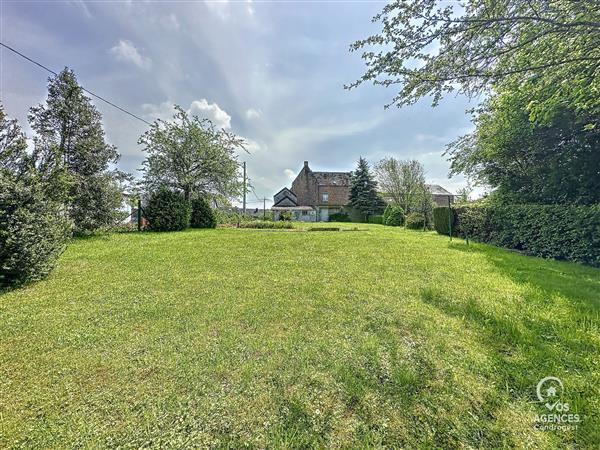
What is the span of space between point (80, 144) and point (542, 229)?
17464 mm

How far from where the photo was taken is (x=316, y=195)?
36500 millimetres

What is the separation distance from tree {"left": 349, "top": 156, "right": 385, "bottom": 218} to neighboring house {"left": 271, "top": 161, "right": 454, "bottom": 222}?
481cm

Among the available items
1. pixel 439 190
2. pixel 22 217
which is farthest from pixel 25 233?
pixel 439 190

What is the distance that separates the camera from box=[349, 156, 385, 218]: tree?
29.6 metres

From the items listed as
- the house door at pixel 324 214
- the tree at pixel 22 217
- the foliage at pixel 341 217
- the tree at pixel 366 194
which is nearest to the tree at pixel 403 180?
the tree at pixel 366 194

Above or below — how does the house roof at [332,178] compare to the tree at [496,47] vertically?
above

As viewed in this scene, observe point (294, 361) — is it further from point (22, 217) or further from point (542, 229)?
Result: point (542, 229)

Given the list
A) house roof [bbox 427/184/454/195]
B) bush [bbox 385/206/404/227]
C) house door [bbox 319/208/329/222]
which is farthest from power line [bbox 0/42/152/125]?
house roof [bbox 427/184/454/195]

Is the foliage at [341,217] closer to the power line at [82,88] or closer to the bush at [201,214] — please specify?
the bush at [201,214]

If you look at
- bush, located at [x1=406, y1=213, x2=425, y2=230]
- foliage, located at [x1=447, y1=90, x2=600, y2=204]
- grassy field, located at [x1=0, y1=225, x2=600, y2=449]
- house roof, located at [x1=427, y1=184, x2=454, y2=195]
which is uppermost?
house roof, located at [x1=427, y1=184, x2=454, y2=195]

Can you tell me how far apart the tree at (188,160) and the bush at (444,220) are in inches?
493

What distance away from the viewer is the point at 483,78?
4.54 meters

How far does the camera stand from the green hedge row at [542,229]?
6.36 m

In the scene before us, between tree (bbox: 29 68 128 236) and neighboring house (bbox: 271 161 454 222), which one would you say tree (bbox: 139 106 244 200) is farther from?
neighboring house (bbox: 271 161 454 222)
